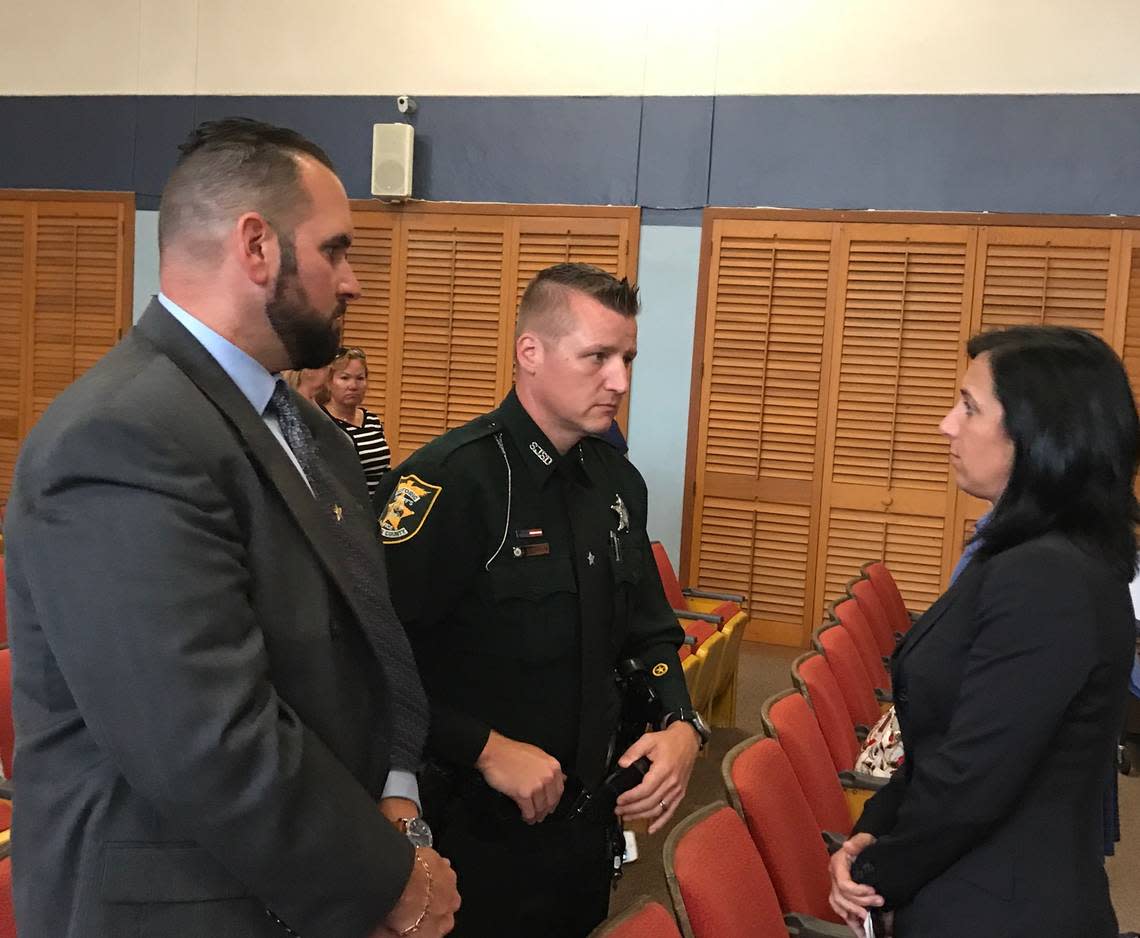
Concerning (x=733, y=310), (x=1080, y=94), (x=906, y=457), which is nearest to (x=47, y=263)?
(x=733, y=310)

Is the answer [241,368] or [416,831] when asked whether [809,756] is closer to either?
[416,831]

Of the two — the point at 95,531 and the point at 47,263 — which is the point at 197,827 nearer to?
the point at 95,531

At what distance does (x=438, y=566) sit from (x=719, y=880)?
2.26ft

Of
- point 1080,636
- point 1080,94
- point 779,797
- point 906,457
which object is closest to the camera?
point 1080,636

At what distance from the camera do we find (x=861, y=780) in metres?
2.61

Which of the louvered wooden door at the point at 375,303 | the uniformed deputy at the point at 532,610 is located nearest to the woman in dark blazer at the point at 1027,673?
the uniformed deputy at the point at 532,610

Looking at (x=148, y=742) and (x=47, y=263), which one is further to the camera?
(x=47, y=263)

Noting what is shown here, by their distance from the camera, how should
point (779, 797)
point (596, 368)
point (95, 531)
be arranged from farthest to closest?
point (779, 797)
point (596, 368)
point (95, 531)

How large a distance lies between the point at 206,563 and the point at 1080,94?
5.75m

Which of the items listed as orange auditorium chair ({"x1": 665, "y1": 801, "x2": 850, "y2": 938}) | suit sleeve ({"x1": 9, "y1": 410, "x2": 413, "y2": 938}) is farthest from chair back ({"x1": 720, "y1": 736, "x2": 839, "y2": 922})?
suit sleeve ({"x1": 9, "y1": 410, "x2": 413, "y2": 938})

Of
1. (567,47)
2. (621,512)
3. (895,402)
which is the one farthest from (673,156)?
(621,512)

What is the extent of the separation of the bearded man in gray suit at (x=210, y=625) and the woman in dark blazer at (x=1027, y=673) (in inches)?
31.3

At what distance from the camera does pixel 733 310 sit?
6.05 meters

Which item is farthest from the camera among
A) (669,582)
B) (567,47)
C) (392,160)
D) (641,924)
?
(392,160)
